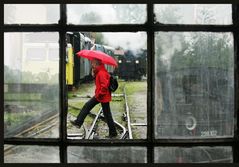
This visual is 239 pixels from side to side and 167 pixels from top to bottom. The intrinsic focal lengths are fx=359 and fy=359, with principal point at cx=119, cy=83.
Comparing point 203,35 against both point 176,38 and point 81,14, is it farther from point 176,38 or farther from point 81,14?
point 81,14

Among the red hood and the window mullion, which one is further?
the red hood

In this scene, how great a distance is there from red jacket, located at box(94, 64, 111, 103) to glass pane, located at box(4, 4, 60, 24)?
419mm

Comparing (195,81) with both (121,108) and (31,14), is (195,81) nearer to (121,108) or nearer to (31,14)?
(121,108)

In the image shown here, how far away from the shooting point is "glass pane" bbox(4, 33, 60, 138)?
86.9 inches

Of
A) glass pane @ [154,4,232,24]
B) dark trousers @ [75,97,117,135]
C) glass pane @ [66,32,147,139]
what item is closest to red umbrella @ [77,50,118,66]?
glass pane @ [66,32,147,139]

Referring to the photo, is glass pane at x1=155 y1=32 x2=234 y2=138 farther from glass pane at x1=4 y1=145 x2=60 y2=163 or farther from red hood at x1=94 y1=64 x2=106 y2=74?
glass pane at x1=4 y1=145 x2=60 y2=163

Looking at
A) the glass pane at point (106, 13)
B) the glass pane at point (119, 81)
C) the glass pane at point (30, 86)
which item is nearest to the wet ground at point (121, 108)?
the glass pane at point (119, 81)

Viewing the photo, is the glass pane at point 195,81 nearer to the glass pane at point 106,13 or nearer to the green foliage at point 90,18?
the glass pane at point 106,13

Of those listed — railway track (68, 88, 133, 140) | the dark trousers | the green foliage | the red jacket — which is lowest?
railway track (68, 88, 133, 140)

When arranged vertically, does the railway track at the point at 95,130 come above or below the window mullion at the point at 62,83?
below

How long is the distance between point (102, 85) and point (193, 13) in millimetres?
719

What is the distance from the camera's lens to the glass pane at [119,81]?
87.0 inches

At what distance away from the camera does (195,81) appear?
2203mm

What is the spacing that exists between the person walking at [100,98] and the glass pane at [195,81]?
0.29 meters
